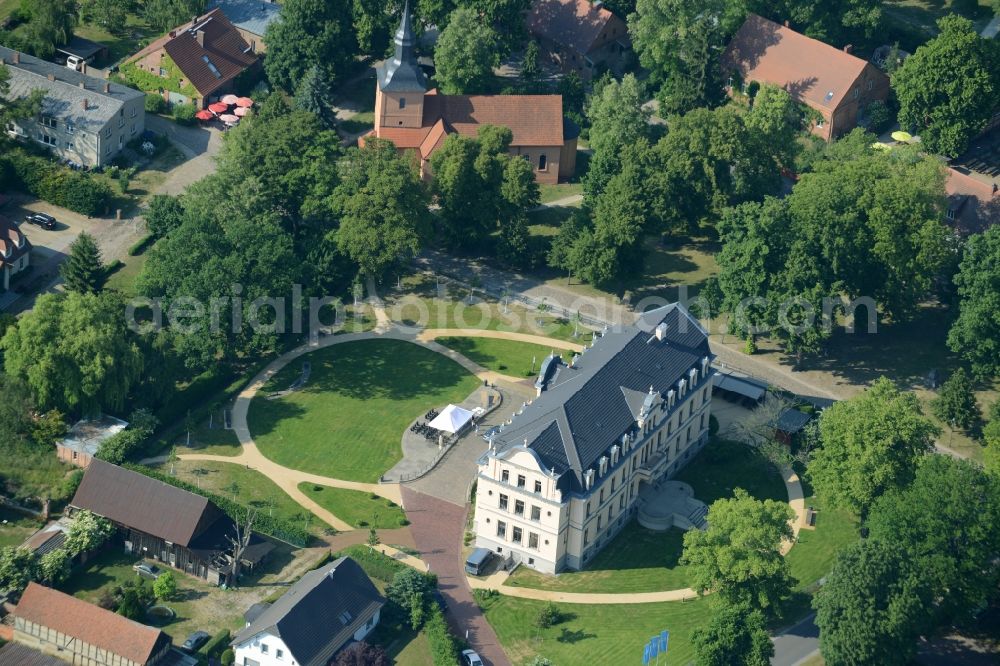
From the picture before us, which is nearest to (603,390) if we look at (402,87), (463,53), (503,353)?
(503,353)

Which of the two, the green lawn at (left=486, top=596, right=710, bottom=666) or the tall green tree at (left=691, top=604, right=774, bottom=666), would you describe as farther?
the green lawn at (left=486, top=596, right=710, bottom=666)

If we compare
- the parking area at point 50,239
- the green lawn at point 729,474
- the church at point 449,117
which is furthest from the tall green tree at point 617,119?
the parking area at point 50,239

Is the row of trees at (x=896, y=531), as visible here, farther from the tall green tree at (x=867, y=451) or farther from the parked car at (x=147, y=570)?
the parked car at (x=147, y=570)

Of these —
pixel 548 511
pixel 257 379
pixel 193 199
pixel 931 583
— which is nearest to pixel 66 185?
pixel 193 199

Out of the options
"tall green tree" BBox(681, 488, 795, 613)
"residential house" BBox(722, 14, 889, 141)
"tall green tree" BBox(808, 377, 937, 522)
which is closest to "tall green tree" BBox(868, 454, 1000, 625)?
"tall green tree" BBox(808, 377, 937, 522)

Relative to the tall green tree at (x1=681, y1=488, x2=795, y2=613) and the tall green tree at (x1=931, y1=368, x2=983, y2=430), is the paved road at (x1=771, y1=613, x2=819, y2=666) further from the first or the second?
the tall green tree at (x1=931, y1=368, x2=983, y2=430)

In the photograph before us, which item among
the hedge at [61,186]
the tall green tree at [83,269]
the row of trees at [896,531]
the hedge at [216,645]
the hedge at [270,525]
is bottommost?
→ the hedge at [216,645]
